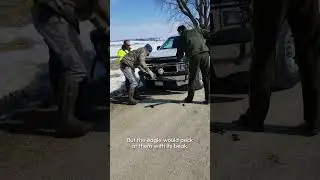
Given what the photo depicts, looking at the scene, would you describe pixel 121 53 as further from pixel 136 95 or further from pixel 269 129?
pixel 269 129

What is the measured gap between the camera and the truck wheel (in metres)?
3.28

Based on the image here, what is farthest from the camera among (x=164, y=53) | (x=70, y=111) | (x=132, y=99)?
(x=70, y=111)

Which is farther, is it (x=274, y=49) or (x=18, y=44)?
(x=18, y=44)

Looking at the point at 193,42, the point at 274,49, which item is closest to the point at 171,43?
the point at 193,42

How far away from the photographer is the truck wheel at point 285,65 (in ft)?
10.8

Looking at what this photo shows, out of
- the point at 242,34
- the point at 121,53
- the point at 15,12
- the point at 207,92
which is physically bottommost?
the point at 207,92

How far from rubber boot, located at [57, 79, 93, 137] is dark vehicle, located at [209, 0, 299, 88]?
100 cm

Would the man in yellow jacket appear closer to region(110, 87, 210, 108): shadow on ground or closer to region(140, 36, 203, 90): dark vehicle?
region(140, 36, 203, 90): dark vehicle

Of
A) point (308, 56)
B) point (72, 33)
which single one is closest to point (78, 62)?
point (72, 33)

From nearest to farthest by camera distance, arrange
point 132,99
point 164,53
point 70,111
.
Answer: point 164,53 < point 132,99 < point 70,111

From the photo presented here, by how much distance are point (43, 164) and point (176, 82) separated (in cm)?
109

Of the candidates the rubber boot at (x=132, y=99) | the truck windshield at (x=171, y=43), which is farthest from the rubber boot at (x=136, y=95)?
the truck windshield at (x=171, y=43)

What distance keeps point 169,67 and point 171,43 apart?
0.53 ft

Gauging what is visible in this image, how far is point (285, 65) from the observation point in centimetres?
330
